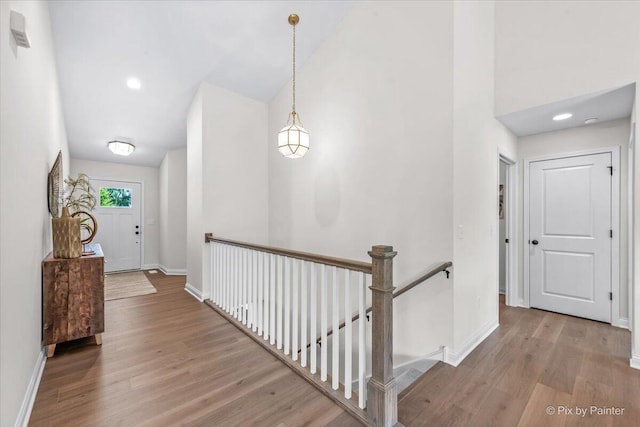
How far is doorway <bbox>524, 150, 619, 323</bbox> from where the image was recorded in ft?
10.4

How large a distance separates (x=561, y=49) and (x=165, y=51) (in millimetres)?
4247

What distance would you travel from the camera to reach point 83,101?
3.93 m

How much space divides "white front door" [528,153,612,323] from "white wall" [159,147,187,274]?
617 centimetres

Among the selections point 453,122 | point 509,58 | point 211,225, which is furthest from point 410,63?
point 211,225

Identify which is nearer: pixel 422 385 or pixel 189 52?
pixel 422 385

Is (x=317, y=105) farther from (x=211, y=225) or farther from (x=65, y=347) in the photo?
(x=65, y=347)

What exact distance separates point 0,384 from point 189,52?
349 cm

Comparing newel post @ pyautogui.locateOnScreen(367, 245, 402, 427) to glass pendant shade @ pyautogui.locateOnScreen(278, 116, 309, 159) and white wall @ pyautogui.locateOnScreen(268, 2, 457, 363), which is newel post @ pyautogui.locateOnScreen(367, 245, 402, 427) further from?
glass pendant shade @ pyautogui.locateOnScreen(278, 116, 309, 159)

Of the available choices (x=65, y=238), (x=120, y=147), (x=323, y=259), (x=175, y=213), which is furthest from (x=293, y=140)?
(x=175, y=213)

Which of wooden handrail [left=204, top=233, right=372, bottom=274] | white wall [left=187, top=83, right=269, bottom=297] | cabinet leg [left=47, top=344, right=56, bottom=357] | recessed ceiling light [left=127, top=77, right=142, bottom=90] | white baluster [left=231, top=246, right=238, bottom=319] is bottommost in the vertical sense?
cabinet leg [left=47, top=344, right=56, bottom=357]

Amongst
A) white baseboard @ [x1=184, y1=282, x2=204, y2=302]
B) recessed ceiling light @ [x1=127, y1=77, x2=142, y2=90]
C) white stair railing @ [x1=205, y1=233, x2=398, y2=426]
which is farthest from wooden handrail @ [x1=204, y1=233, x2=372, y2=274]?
recessed ceiling light @ [x1=127, y1=77, x2=142, y2=90]

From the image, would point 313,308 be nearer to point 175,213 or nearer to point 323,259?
point 323,259

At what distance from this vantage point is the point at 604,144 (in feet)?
10.5

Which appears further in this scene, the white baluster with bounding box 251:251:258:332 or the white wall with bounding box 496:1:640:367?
the white baluster with bounding box 251:251:258:332
